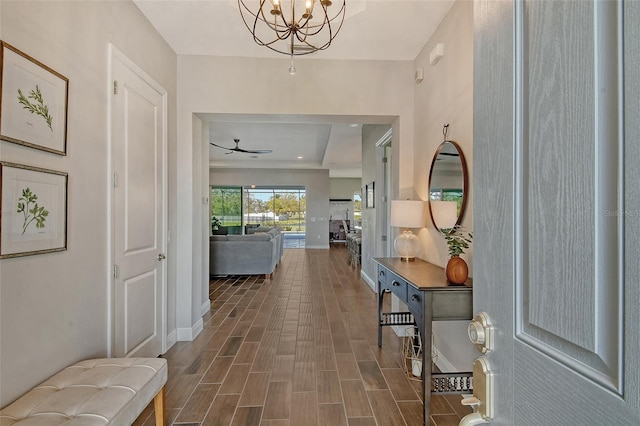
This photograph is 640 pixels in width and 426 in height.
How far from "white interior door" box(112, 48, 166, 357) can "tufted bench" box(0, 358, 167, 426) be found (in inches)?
25.3

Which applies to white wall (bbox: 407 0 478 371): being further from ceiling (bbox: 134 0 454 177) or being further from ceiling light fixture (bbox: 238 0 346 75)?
ceiling light fixture (bbox: 238 0 346 75)

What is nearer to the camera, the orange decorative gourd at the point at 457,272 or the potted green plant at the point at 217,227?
the orange decorative gourd at the point at 457,272

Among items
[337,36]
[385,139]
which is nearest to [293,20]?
[337,36]

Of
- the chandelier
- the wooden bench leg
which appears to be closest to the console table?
the wooden bench leg

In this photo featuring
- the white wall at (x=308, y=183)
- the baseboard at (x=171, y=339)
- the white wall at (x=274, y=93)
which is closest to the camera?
the baseboard at (x=171, y=339)

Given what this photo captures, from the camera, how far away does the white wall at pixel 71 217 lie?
1489 millimetres

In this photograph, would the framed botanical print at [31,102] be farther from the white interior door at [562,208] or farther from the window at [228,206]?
the window at [228,206]

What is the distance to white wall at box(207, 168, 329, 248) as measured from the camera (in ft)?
37.9

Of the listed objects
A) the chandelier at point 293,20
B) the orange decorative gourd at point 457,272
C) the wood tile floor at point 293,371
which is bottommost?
the wood tile floor at point 293,371

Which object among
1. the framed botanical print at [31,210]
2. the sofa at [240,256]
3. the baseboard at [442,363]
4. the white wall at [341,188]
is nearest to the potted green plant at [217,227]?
the sofa at [240,256]

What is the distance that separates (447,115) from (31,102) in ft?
8.71

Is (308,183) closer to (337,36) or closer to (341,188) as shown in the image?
(341,188)

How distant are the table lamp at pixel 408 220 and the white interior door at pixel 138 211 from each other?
2.16 metres

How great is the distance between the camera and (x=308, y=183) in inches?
460
